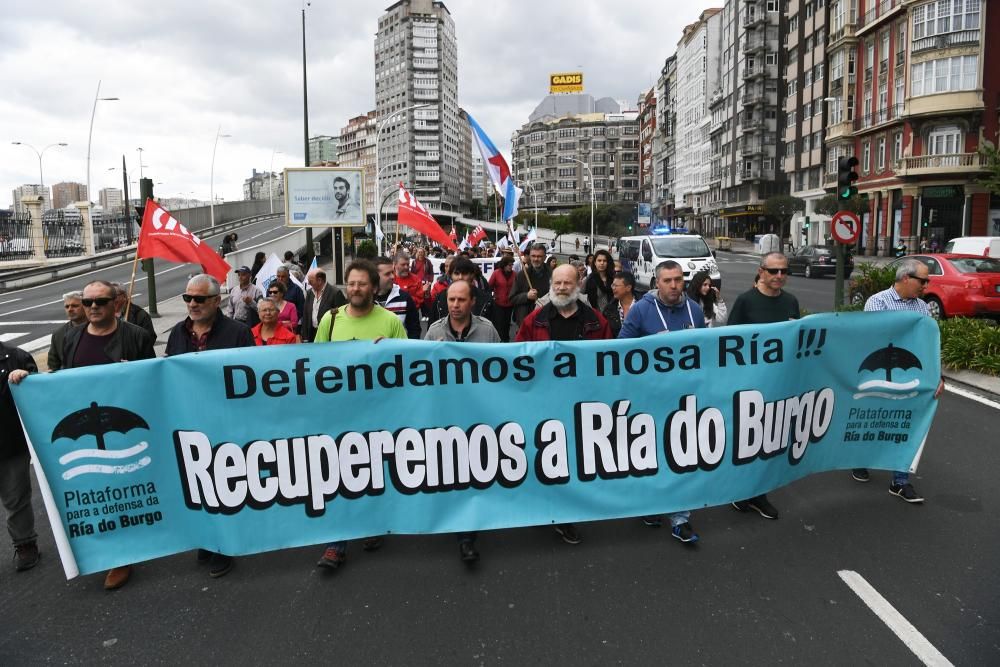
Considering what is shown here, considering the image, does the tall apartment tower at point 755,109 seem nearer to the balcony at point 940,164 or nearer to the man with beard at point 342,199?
the balcony at point 940,164

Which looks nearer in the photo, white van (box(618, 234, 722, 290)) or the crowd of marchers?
the crowd of marchers

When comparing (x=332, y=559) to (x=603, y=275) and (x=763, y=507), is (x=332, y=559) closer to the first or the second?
(x=763, y=507)

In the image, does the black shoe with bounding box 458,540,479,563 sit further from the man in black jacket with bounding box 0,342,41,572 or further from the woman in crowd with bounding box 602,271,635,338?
the woman in crowd with bounding box 602,271,635,338

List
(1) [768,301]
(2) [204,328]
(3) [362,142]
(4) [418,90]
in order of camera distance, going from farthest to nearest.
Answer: (3) [362,142]
(4) [418,90]
(1) [768,301]
(2) [204,328]

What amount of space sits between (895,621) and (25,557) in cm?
487

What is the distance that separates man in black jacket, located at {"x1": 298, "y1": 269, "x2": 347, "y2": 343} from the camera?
8.30 meters

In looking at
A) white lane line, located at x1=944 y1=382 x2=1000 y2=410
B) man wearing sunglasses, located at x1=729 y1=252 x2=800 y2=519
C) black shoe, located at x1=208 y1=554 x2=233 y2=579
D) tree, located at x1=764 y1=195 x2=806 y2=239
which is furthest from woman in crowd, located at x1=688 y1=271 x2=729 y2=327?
tree, located at x1=764 y1=195 x2=806 y2=239

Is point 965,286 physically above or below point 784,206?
below

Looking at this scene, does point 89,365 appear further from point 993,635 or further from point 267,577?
point 993,635

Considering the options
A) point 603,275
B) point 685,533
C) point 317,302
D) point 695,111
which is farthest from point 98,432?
point 695,111

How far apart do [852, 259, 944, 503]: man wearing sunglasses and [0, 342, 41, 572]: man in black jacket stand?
18.6 feet

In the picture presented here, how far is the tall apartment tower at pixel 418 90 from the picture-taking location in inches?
6191

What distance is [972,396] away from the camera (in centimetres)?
905

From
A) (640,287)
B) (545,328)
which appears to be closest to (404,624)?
(545,328)
